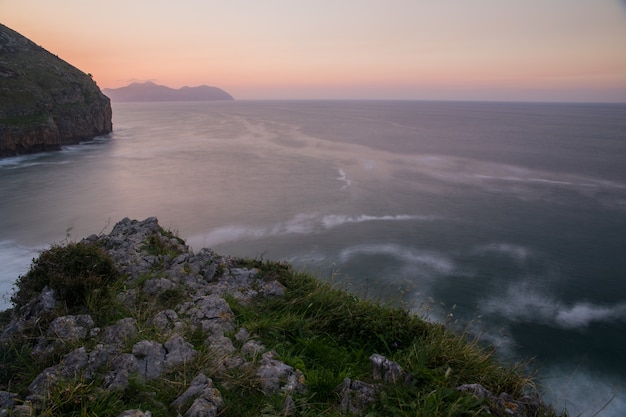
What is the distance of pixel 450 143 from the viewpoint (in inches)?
2606

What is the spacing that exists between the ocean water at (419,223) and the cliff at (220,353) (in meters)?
2.15

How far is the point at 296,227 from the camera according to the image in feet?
80.9

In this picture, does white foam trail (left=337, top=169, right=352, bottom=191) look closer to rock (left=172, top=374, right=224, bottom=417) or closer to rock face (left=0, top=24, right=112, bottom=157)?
rock (left=172, top=374, right=224, bottom=417)

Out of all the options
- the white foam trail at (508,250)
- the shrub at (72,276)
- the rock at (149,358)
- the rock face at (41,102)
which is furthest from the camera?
the rock face at (41,102)

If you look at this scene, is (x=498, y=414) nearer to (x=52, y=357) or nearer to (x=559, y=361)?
(x=52, y=357)

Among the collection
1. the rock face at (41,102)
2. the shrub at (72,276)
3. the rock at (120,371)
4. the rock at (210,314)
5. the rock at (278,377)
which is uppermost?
the rock face at (41,102)

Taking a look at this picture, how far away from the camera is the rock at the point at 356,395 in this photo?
4.67m

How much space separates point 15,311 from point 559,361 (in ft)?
52.8

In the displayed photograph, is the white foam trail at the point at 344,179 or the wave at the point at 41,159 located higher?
the wave at the point at 41,159

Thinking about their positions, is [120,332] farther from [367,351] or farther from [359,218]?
[359,218]

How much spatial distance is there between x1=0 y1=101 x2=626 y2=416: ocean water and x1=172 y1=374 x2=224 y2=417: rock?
479 cm

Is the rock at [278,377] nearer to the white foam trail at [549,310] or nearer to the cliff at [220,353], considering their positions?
the cliff at [220,353]

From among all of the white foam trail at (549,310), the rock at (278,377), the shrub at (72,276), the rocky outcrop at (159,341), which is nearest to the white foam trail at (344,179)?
the white foam trail at (549,310)

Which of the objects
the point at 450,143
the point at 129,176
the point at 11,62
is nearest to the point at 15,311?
the point at 129,176
